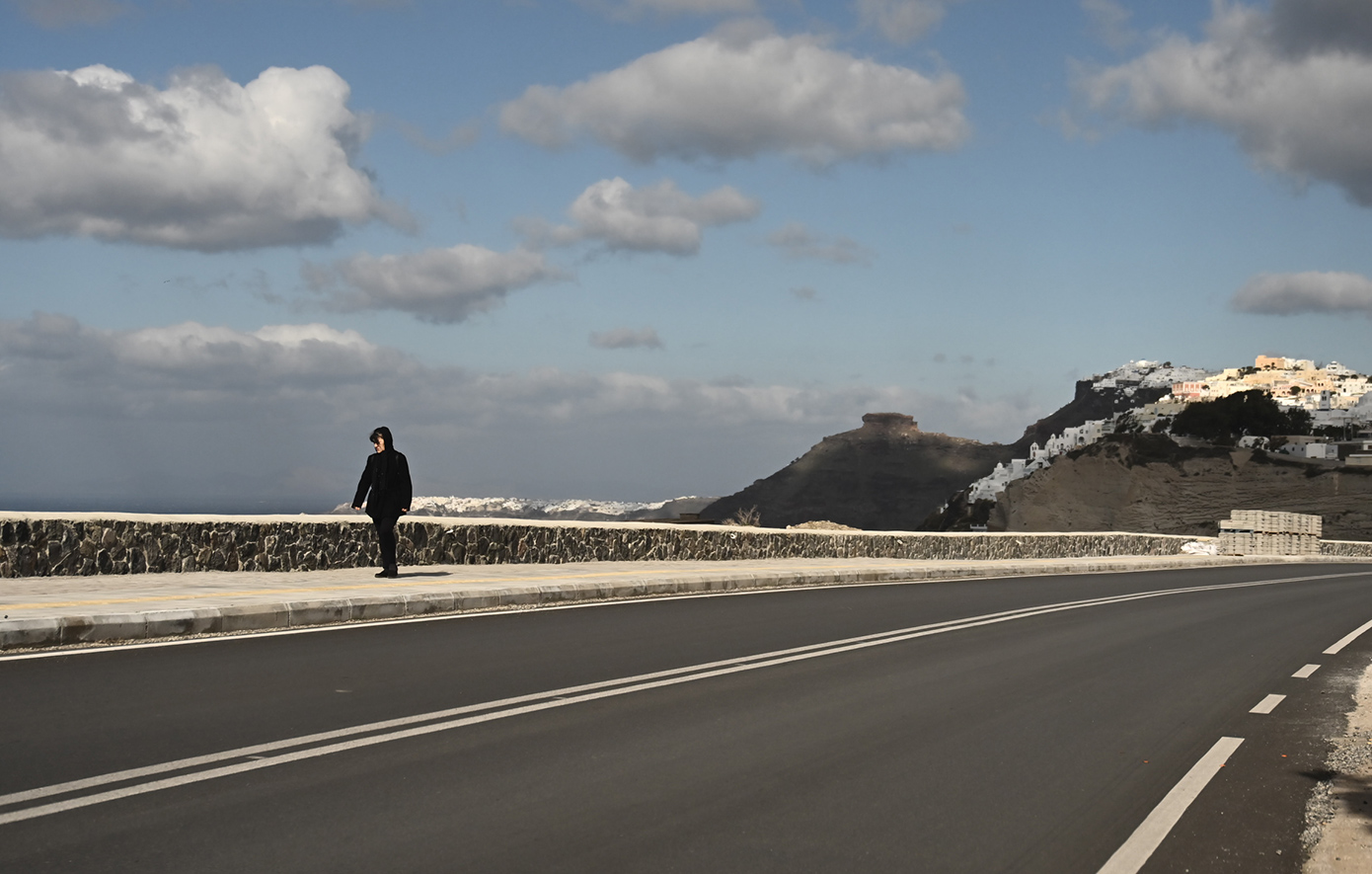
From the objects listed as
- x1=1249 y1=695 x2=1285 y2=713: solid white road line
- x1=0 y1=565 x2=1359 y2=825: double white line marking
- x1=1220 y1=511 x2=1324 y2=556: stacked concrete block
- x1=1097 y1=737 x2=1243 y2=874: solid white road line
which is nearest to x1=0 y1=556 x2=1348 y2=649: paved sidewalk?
x1=0 y1=565 x2=1359 y2=825: double white line marking

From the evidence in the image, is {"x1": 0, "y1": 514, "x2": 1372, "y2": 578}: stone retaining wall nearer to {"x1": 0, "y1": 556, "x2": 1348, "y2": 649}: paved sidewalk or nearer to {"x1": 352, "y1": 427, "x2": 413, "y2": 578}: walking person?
{"x1": 0, "y1": 556, "x2": 1348, "y2": 649}: paved sidewalk

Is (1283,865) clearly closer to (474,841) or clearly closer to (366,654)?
(474,841)

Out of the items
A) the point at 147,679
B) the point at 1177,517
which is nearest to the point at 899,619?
the point at 147,679

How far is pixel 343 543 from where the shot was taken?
688 inches

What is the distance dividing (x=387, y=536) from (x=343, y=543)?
2.13 meters

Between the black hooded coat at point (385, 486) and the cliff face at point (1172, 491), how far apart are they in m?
110

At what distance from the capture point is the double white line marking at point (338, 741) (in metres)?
5.18

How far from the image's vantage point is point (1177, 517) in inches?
4705

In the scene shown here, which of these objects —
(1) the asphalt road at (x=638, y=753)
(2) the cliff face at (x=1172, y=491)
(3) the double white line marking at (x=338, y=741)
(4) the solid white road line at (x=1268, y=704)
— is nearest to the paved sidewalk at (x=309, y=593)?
(1) the asphalt road at (x=638, y=753)

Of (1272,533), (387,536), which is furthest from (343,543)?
(1272,533)

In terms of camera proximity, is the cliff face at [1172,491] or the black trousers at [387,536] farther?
the cliff face at [1172,491]

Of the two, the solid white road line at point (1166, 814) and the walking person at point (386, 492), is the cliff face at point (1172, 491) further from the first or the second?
the solid white road line at point (1166, 814)

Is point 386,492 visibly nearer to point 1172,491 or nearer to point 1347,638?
point 1347,638

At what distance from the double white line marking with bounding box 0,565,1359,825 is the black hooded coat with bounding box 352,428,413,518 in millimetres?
6444
